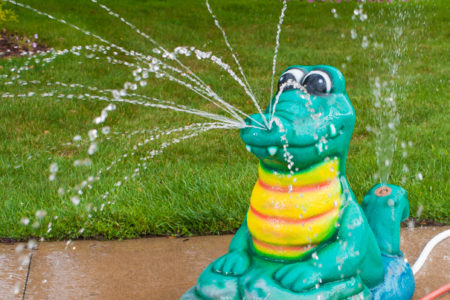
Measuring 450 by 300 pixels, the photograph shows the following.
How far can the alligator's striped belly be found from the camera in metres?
2.14

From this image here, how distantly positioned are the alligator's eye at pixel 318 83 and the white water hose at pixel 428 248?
3.79 ft

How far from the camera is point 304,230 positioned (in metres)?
2.15

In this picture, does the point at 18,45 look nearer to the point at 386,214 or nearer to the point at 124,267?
the point at 124,267

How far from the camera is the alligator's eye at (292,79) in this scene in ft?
7.20

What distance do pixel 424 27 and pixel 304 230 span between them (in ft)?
22.6

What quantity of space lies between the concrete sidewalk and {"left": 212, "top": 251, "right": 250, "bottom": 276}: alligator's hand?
0.48 m

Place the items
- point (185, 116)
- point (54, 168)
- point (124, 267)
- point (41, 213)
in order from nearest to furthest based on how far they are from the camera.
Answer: point (124, 267) < point (41, 213) < point (54, 168) < point (185, 116)

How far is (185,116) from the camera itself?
208 inches

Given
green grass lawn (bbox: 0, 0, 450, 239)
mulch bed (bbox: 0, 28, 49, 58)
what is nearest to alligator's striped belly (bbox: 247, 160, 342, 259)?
green grass lawn (bbox: 0, 0, 450, 239)

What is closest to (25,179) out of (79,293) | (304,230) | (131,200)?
(131,200)

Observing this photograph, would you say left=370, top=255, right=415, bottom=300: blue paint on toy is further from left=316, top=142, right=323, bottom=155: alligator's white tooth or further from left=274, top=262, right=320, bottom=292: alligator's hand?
left=316, top=142, right=323, bottom=155: alligator's white tooth

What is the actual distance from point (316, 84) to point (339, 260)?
64 cm

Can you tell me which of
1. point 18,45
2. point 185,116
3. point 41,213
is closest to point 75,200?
point 41,213

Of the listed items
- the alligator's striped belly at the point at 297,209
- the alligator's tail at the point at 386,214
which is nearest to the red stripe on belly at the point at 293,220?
the alligator's striped belly at the point at 297,209
